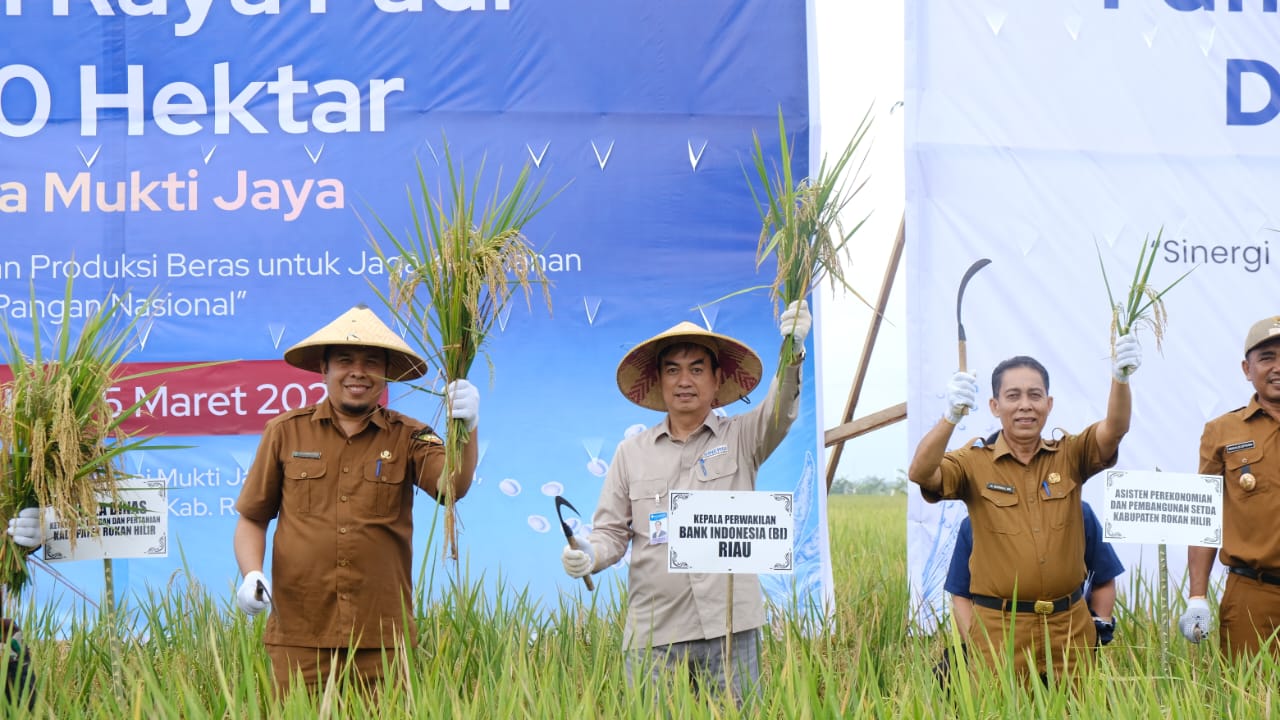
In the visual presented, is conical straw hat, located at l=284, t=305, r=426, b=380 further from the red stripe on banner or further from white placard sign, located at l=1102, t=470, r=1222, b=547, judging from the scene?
white placard sign, located at l=1102, t=470, r=1222, b=547

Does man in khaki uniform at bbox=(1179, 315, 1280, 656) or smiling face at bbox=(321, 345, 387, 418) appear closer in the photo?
smiling face at bbox=(321, 345, 387, 418)

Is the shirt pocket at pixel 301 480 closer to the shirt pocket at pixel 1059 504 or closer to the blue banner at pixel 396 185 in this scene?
the blue banner at pixel 396 185

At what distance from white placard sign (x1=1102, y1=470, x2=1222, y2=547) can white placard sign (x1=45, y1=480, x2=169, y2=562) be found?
2.66 metres

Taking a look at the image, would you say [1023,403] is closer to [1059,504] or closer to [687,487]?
[1059,504]

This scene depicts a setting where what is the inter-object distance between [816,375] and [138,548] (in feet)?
10.2

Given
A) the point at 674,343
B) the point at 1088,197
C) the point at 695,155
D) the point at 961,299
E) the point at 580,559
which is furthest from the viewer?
the point at 695,155

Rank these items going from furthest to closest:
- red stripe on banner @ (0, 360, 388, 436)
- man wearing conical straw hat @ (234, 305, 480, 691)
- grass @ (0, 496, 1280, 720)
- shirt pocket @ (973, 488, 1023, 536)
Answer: red stripe on banner @ (0, 360, 388, 436) < shirt pocket @ (973, 488, 1023, 536) < man wearing conical straw hat @ (234, 305, 480, 691) < grass @ (0, 496, 1280, 720)

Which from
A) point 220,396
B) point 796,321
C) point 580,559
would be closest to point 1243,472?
point 796,321

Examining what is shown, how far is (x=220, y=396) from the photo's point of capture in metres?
5.37

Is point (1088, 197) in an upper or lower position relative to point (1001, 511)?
upper

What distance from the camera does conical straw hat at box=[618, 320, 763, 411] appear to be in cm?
360

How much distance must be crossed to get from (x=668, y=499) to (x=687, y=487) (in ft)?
→ 0.41

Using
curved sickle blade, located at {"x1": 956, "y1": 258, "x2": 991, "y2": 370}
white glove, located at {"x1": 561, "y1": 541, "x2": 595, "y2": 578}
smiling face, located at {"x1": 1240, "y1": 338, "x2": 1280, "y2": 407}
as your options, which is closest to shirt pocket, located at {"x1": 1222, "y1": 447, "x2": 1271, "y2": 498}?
smiling face, located at {"x1": 1240, "y1": 338, "x2": 1280, "y2": 407}

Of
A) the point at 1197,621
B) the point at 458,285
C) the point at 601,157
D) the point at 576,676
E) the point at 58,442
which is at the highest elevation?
the point at 601,157
